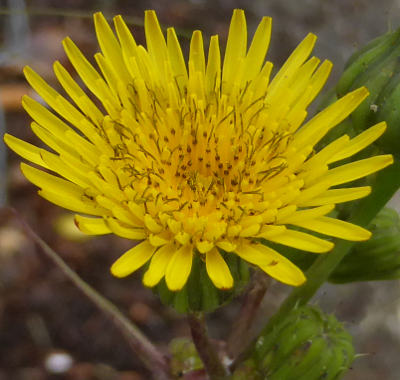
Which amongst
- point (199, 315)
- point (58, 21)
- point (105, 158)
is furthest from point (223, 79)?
point (58, 21)

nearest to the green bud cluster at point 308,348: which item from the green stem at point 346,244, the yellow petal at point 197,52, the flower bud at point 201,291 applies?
the green stem at point 346,244

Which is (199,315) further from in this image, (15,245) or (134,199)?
(15,245)

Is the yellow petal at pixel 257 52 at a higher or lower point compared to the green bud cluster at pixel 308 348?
higher

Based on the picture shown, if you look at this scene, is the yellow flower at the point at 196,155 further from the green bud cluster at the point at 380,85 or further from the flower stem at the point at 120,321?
the flower stem at the point at 120,321

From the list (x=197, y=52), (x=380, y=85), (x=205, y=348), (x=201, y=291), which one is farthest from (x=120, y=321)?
(x=380, y=85)

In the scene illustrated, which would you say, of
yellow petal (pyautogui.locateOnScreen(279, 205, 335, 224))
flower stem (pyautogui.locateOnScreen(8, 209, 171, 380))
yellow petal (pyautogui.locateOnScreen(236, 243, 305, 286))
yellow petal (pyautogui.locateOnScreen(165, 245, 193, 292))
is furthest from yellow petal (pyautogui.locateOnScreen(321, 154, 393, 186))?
flower stem (pyautogui.locateOnScreen(8, 209, 171, 380))
